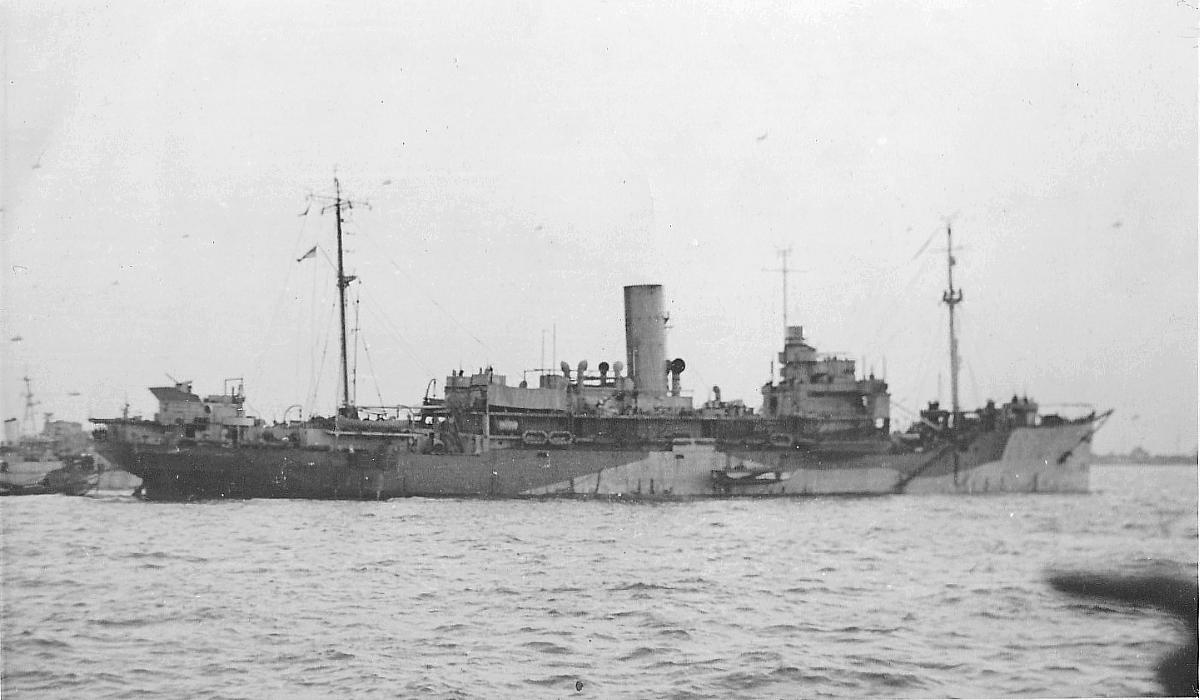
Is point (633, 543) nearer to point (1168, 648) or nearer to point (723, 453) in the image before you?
point (1168, 648)

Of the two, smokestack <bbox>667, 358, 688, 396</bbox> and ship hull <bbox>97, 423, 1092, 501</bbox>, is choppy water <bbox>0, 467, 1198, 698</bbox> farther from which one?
smokestack <bbox>667, 358, 688, 396</bbox>

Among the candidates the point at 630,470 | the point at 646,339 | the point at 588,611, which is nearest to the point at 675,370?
the point at 646,339

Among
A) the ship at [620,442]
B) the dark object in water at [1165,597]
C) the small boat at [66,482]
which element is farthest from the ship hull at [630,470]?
the dark object in water at [1165,597]

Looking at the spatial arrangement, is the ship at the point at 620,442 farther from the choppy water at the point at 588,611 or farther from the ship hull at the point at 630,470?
the choppy water at the point at 588,611

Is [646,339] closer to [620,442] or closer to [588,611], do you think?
[620,442]

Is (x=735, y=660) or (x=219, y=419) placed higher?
(x=219, y=419)

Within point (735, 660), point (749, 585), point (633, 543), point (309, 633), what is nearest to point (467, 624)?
point (309, 633)
